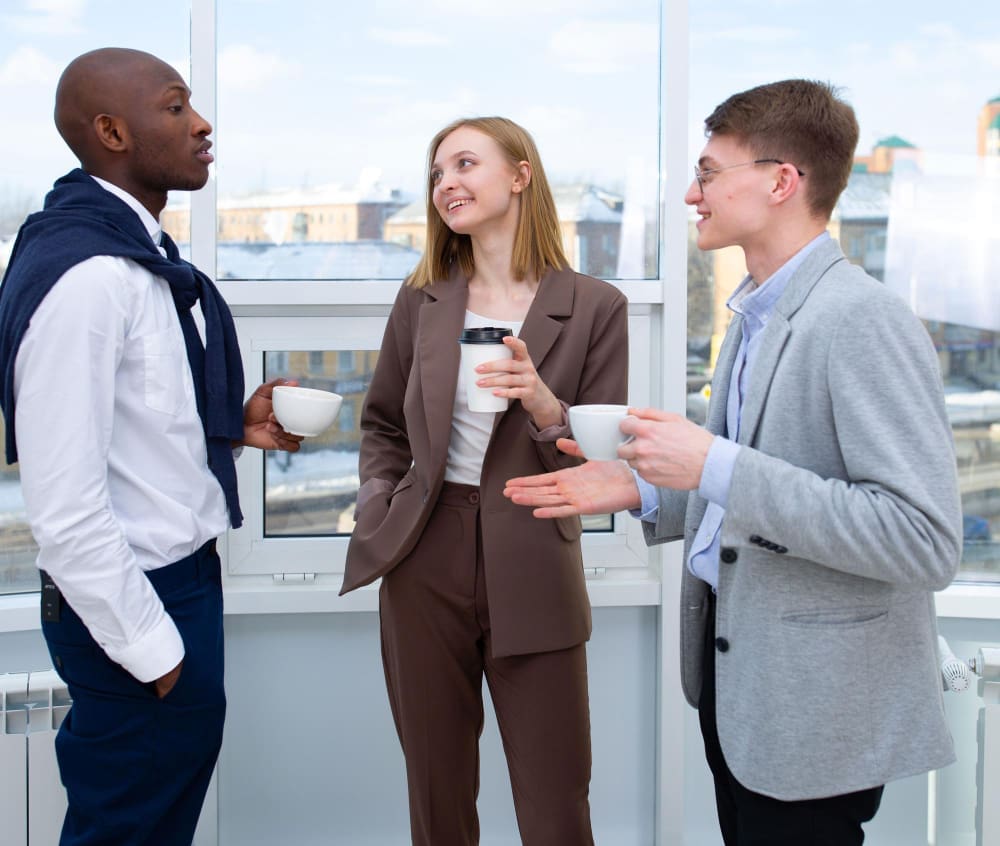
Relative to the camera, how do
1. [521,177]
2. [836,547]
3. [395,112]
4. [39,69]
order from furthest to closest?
[395,112] < [39,69] < [521,177] < [836,547]

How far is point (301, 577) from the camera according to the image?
238 cm

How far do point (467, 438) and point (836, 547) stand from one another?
0.83 meters

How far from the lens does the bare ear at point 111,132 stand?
4.77 ft

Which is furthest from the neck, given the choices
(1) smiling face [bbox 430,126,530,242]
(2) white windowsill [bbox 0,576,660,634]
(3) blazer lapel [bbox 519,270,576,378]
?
(2) white windowsill [bbox 0,576,660,634]

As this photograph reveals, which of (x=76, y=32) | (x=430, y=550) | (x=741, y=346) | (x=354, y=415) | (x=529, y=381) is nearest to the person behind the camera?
(x=741, y=346)

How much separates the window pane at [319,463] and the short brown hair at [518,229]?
53 centimetres

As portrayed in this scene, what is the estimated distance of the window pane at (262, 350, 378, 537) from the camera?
2385 mm

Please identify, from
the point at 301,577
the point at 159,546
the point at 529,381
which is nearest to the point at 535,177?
the point at 529,381

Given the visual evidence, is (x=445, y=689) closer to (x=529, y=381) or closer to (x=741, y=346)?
(x=529, y=381)

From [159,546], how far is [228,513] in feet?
0.60

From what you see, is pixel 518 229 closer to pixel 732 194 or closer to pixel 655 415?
pixel 732 194

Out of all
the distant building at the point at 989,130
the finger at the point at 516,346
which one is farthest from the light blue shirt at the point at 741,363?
the distant building at the point at 989,130

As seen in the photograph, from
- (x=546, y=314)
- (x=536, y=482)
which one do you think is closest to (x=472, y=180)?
(x=546, y=314)

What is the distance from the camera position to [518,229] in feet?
6.18
